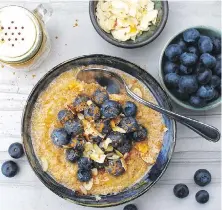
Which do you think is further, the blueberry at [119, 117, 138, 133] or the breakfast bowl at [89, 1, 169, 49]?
the breakfast bowl at [89, 1, 169, 49]

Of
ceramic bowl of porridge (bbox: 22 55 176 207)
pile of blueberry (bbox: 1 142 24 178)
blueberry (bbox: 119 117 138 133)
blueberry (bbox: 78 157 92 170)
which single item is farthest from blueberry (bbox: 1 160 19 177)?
blueberry (bbox: 119 117 138 133)

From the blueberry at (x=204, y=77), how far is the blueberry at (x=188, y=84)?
12 mm

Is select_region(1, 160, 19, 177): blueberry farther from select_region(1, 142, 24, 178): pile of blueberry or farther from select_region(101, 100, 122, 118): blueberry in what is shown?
select_region(101, 100, 122, 118): blueberry

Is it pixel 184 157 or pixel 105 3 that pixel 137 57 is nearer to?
pixel 105 3

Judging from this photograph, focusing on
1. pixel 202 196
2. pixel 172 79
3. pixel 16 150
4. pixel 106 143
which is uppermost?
pixel 172 79

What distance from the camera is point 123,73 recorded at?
4.40 feet

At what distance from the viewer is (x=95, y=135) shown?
49.8 inches

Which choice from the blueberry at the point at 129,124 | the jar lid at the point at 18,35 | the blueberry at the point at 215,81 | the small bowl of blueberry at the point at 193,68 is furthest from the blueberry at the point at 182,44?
the jar lid at the point at 18,35

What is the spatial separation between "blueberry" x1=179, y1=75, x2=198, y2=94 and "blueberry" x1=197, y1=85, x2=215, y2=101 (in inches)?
0.6

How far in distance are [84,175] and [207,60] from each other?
16.1 inches

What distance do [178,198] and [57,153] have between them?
1.21ft

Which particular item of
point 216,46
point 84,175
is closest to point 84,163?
point 84,175

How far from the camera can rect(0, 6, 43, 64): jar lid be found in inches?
52.6

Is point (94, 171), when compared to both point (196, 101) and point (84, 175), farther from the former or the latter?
point (196, 101)
